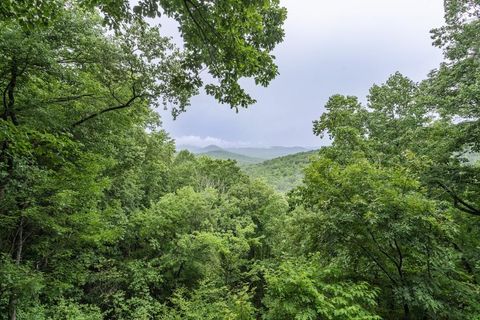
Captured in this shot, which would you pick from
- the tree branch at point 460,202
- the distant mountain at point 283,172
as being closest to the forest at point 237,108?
the tree branch at point 460,202

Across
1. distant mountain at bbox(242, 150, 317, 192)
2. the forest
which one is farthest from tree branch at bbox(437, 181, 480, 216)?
distant mountain at bbox(242, 150, 317, 192)

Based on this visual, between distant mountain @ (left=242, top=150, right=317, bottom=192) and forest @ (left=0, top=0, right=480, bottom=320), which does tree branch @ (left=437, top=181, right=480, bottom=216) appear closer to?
forest @ (left=0, top=0, right=480, bottom=320)

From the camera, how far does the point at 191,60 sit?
12.0ft

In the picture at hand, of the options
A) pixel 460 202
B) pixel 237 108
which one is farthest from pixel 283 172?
pixel 237 108

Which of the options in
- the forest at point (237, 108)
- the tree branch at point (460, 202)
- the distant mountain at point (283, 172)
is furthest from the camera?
the distant mountain at point (283, 172)

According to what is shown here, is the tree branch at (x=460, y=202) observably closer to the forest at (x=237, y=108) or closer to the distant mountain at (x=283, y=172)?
the forest at (x=237, y=108)

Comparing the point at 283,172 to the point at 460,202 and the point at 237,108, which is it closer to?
the point at 460,202

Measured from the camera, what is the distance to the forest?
3.62 m

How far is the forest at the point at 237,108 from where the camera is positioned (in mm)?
3615

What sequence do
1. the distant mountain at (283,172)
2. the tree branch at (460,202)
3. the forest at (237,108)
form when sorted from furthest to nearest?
the distant mountain at (283,172), the tree branch at (460,202), the forest at (237,108)

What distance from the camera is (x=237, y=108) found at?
3.79m

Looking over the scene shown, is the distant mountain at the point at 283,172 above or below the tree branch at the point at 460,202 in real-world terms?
above

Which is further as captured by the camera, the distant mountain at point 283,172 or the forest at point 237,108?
the distant mountain at point 283,172

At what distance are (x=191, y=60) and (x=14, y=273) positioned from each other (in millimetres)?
6900
